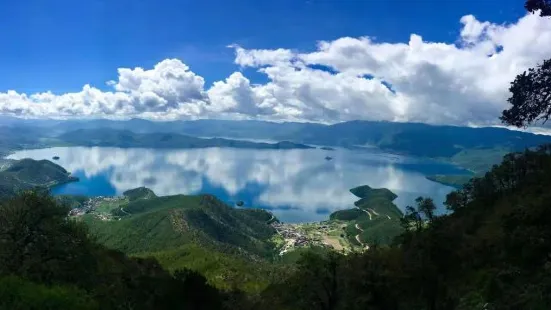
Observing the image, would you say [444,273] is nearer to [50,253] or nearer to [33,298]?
[50,253]

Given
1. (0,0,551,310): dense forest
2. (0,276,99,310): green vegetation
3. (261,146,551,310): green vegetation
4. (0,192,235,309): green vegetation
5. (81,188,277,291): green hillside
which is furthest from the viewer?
(81,188,277,291): green hillside

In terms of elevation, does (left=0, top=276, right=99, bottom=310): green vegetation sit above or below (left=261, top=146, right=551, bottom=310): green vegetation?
above

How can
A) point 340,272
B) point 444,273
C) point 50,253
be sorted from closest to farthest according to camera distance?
1. point 50,253
2. point 444,273
3. point 340,272

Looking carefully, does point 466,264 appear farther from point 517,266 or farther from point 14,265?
point 14,265

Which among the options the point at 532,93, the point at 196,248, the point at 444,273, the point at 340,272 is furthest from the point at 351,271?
the point at 196,248

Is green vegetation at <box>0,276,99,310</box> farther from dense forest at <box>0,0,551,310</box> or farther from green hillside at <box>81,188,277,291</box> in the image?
green hillside at <box>81,188,277,291</box>

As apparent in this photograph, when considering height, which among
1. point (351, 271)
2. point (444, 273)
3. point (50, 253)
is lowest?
point (351, 271)

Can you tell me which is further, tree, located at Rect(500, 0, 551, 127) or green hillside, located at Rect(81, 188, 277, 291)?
green hillside, located at Rect(81, 188, 277, 291)

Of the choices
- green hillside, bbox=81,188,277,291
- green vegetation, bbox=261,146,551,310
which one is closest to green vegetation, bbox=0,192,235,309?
green vegetation, bbox=261,146,551,310

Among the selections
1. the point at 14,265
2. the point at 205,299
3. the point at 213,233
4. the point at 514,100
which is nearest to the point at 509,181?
the point at 514,100
